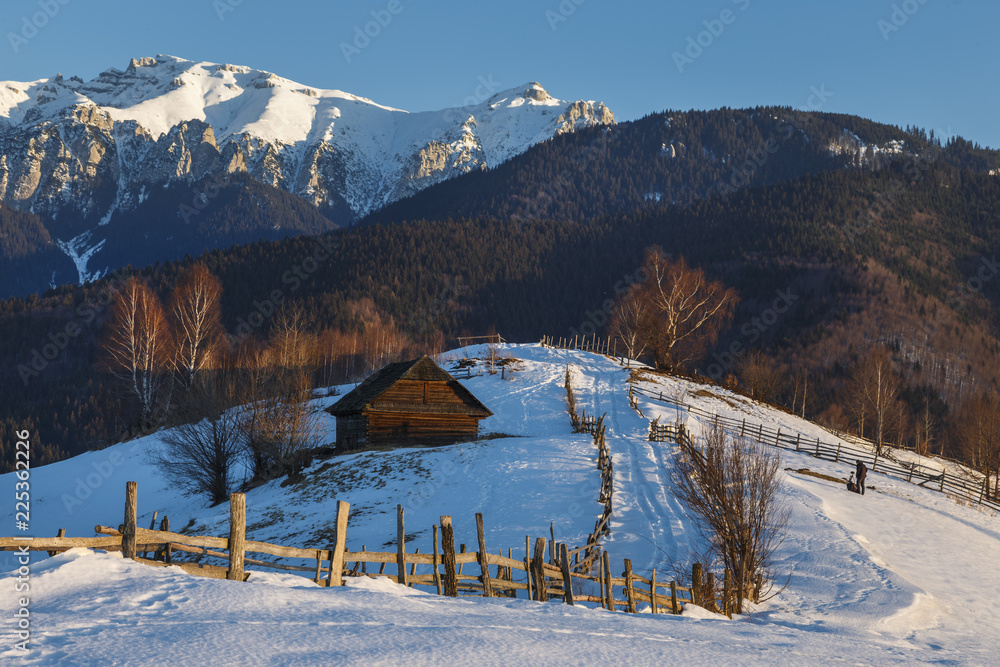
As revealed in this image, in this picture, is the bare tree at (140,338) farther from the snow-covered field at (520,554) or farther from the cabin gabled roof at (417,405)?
the cabin gabled roof at (417,405)

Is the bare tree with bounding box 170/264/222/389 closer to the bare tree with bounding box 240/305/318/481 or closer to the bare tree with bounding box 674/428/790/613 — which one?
the bare tree with bounding box 240/305/318/481

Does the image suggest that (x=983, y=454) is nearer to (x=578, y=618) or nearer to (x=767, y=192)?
(x=578, y=618)

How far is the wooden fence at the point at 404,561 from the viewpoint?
1015 centimetres

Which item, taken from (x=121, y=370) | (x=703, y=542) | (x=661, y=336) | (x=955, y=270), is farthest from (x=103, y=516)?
(x=955, y=270)

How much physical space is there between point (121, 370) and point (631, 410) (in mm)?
64631

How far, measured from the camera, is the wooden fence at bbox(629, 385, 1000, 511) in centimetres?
3984

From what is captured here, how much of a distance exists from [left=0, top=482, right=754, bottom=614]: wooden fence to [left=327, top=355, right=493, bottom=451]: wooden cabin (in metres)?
23.1

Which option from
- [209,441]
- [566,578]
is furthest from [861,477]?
[209,441]

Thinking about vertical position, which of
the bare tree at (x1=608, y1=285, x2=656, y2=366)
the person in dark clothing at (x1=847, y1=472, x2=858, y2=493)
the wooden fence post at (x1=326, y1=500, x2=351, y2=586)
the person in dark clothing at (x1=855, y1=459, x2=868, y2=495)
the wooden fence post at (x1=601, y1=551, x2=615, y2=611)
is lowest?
the person in dark clothing at (x1=847, y1=472, x2=858, y2=493)

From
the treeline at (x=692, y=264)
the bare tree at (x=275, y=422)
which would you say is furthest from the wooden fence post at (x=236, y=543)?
the treeline at (x=692, y=264)

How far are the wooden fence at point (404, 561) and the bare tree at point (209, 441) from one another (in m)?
18.0

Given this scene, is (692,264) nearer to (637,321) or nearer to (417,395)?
(637,321)

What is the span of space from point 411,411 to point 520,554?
20.2m

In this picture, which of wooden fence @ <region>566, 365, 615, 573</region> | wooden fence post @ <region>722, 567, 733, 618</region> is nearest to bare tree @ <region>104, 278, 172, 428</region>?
wooden fence @ <region>566, 365, 615, 573</region>
